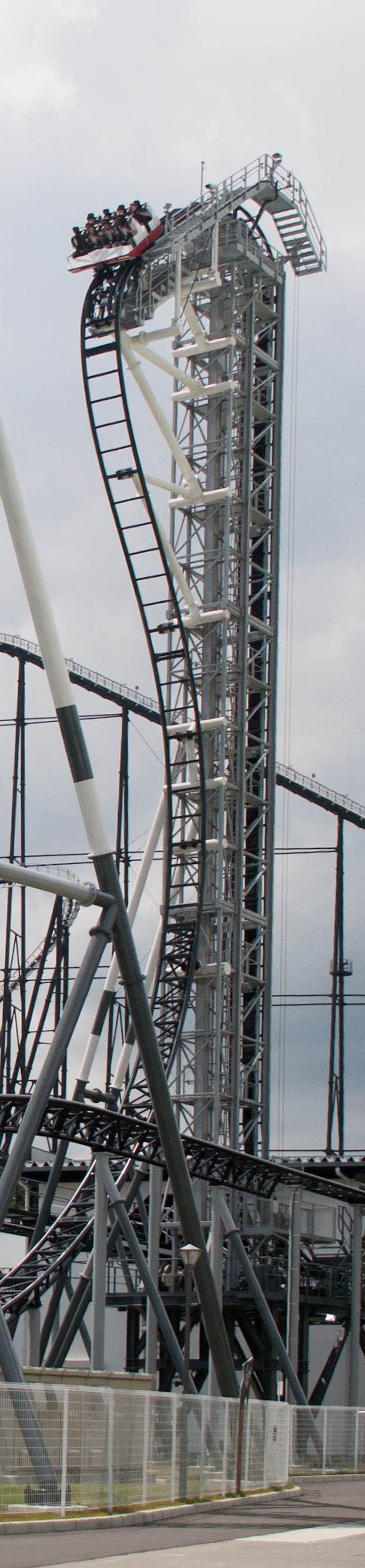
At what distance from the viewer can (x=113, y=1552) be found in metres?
15.3

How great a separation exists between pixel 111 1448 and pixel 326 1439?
9.67 meters

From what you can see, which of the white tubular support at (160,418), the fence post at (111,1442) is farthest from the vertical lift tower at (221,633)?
the fence post at (111,1442)

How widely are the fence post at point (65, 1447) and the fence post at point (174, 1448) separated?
2.26m

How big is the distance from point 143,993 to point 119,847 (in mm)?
21455

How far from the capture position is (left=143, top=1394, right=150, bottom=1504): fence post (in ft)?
63.6

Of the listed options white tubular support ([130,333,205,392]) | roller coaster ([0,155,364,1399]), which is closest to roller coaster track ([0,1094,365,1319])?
roller coaster ([0,155,364,1399])

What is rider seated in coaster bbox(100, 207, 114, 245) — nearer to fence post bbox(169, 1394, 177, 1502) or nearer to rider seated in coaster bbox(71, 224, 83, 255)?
rider seated in coaster bbox(71, 224, 83, 255)

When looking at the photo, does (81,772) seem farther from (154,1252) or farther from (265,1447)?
(154,1252)

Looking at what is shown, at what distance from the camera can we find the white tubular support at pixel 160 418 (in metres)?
37.3

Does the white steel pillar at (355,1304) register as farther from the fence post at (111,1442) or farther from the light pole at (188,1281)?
the fence post at (111,1442)

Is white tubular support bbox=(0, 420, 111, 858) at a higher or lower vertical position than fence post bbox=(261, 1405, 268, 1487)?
higher

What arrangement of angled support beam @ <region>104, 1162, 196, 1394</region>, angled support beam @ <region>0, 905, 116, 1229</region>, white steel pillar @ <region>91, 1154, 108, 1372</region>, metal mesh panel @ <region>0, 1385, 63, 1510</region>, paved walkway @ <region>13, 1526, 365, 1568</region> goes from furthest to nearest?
angled support beam @ <region>104, 1162, 196, 1394</region>
white steel pillar @ <region>91, 1154, 108, 1372</region>
angled support beam @ <region>0, 905, 116, 1229</region>
metal mesh panel @ <region>0, 1385, 63, 1510</region>
paved walkway @ <region>13, 1526, 365, 1568</region>

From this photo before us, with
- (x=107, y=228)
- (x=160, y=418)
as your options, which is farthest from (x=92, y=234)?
(x=160, y=418)

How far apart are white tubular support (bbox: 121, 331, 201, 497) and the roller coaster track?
13.1 meters
